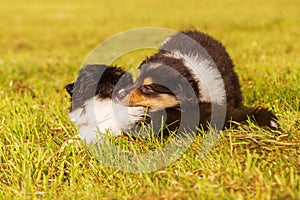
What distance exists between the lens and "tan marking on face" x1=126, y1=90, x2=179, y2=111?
3.74 meters

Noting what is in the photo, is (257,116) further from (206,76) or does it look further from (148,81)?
(148,81)

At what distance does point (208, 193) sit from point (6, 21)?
598 inches

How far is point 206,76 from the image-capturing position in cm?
429

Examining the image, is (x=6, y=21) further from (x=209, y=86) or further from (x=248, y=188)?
(x=248, y=188)

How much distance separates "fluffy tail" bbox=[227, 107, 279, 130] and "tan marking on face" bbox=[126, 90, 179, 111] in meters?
0.49

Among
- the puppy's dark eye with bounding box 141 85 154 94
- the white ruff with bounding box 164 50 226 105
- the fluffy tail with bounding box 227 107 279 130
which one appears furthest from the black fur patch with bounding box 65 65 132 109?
the fluffy tail with bounding box 227 107 279 130

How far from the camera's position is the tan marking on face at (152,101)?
12.3 ft

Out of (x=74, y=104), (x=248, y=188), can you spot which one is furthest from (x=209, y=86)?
(x=248, y=188)

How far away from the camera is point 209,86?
4.20 m

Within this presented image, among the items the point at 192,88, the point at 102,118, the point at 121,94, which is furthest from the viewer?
the point at 192,88

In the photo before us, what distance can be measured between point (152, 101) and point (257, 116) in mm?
869

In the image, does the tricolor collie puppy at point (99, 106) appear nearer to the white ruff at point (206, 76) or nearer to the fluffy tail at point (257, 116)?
the white ruff at point (206, 76)

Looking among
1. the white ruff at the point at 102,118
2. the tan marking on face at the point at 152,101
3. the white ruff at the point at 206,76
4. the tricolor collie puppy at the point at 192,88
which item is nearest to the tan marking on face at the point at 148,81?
the tricolor collie puppy at the point at 192,88

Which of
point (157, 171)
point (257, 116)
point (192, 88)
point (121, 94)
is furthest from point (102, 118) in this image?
point (257, 116)
